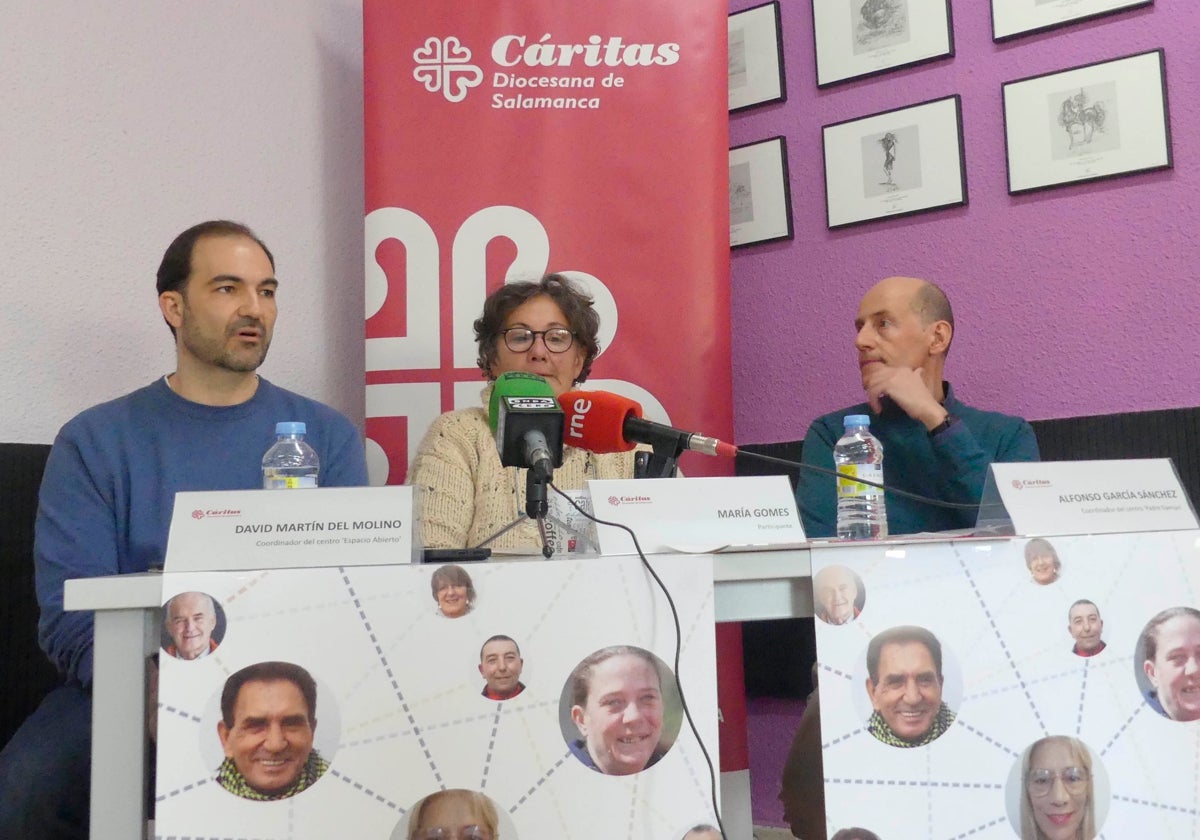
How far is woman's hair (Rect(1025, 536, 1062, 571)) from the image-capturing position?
1.05 m

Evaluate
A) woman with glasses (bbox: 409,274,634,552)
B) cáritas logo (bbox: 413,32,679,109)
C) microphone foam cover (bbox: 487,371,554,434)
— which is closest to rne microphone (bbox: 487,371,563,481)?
microphone foam cover (bbox: 487,371,554,434)

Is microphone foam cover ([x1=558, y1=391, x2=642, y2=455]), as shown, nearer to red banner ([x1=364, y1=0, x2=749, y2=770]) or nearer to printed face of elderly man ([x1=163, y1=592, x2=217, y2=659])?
printed face of elderly man ([x1=163, y1=592, x2=217, y2=659])

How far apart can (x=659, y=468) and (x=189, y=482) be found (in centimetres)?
94

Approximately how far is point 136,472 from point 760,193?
1.66 metres

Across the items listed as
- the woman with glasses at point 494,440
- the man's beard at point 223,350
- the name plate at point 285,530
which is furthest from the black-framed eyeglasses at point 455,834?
the man's beard at point 223,350

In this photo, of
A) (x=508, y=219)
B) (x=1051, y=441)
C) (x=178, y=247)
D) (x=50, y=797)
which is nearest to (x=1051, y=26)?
(x=1051, y=441)

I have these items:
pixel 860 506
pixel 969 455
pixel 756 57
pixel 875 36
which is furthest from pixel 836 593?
pixel 756 57

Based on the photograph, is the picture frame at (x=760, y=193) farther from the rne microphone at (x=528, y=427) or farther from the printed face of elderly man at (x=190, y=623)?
the printed face of elderly man at (x=190, y=623)

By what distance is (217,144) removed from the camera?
2459mm

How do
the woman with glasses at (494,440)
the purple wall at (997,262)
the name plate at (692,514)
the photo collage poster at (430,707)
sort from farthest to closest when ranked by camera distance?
the purple wall at (997,262), the woman with glasses at (494,440), the name plate at (692,514), the photo collage poster at (430,707)

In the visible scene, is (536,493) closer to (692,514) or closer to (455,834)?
(692,514)

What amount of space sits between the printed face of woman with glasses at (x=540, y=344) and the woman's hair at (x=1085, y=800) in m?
1.28

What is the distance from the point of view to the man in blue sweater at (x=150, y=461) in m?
1.46

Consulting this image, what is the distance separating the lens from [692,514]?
1069 mm
